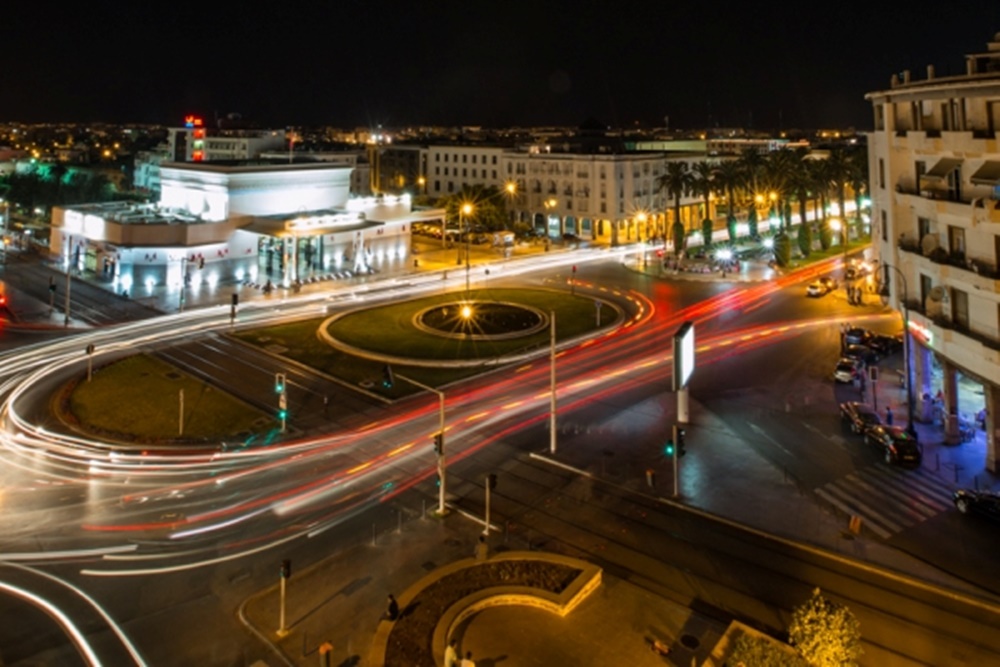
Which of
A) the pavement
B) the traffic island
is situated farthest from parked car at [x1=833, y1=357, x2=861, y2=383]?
the traffic island

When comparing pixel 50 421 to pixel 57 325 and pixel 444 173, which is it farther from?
pixel 444 173

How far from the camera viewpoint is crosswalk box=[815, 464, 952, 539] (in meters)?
27.7

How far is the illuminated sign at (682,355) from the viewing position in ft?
109

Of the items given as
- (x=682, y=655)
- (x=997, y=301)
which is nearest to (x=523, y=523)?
(x=682, y=655)

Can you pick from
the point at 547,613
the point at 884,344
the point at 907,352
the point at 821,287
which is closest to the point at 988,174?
the point at 907,352

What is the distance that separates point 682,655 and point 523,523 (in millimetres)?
8974

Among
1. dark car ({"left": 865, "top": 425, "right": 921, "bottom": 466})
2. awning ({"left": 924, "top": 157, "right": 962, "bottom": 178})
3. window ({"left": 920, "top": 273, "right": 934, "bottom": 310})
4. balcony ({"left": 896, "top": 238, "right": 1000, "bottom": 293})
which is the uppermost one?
awning ({"left": 924, "top": 157, "right": 962, "bottom": 178})

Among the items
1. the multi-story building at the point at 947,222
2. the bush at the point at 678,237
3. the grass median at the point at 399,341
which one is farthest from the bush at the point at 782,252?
the multi-story building at the point at 947,222

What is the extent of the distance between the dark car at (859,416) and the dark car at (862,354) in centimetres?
1026

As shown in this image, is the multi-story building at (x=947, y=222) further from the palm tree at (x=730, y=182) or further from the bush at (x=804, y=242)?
the palm tree at (x=730, y=182)

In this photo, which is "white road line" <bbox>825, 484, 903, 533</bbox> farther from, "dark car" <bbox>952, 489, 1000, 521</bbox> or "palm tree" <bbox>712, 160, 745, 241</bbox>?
"palm tree" <bbox>712, 160, 745, 241</bbox>

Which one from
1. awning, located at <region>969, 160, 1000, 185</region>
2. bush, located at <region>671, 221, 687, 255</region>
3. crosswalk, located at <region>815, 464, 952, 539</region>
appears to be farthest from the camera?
bush, located at <region>671, 221, 687, 255</region>

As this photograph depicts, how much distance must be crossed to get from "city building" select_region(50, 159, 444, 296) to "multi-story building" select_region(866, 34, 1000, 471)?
5983cm

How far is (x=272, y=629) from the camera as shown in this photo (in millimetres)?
21281
